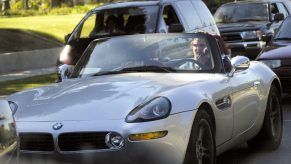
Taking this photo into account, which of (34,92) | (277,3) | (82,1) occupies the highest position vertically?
(34,92)

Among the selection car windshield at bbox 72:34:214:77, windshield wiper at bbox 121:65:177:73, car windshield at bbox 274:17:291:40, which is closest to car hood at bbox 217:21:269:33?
car windshield at bbox 274:17:291:40

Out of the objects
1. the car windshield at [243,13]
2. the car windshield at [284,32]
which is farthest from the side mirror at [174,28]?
the car windshield at [243,13]

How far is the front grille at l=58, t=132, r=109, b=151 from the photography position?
4938mm

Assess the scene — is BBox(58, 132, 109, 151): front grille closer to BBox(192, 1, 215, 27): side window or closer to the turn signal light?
the turn signal light

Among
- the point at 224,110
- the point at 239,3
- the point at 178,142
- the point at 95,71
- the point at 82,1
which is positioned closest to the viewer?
the point at 178,142

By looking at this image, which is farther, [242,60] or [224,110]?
[242,60]

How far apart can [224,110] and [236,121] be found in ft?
1.18

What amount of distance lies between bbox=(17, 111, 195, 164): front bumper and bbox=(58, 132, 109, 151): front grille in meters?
0.03

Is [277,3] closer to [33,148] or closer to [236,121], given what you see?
[236,121]

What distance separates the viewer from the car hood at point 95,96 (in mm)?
5148

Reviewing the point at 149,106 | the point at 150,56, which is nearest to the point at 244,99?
the point at 150,56

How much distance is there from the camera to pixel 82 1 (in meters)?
54.2

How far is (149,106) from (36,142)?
985mm

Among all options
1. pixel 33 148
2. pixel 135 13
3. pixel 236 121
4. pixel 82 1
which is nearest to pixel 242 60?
pixel 236 121
